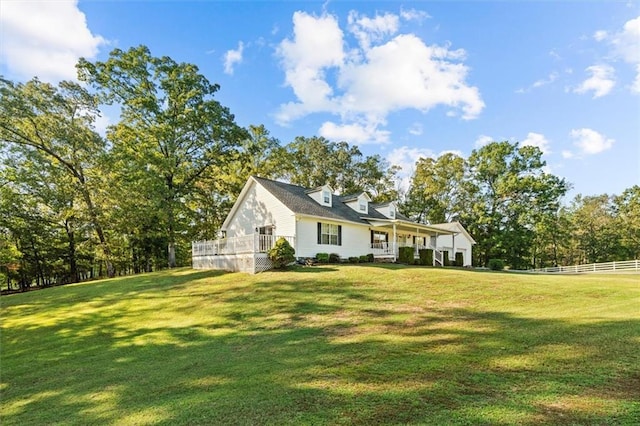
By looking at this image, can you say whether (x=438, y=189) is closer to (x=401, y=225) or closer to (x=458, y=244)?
(x=458, y=244)

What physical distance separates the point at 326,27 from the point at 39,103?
21943mm

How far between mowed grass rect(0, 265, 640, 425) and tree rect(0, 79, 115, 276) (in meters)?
15.0

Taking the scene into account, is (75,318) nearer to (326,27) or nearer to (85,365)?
(85,365)

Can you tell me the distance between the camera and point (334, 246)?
21.6 meters

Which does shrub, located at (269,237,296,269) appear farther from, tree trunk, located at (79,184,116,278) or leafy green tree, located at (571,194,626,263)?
leafy green tree, located at (571,194,626,263)

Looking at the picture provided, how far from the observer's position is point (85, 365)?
711 cm

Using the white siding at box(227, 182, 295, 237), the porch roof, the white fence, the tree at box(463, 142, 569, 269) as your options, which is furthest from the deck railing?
the tree at box(463, 142, 569, 269)

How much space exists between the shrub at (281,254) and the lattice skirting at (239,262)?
17.1 inches

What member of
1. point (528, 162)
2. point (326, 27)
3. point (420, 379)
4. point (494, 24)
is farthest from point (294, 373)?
point (528, 162)

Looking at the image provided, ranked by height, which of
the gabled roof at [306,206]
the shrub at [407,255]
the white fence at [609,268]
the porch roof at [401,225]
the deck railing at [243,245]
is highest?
the gabled roof at [306,206]

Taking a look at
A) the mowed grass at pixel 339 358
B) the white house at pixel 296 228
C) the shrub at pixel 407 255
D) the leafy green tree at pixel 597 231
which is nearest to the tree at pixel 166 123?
the white house at pixel 296 228

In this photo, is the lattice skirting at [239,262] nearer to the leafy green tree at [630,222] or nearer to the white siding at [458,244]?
the white siding at [458,244]

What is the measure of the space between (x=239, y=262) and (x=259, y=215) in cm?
434

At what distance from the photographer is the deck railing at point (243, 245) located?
17922 millimetres
